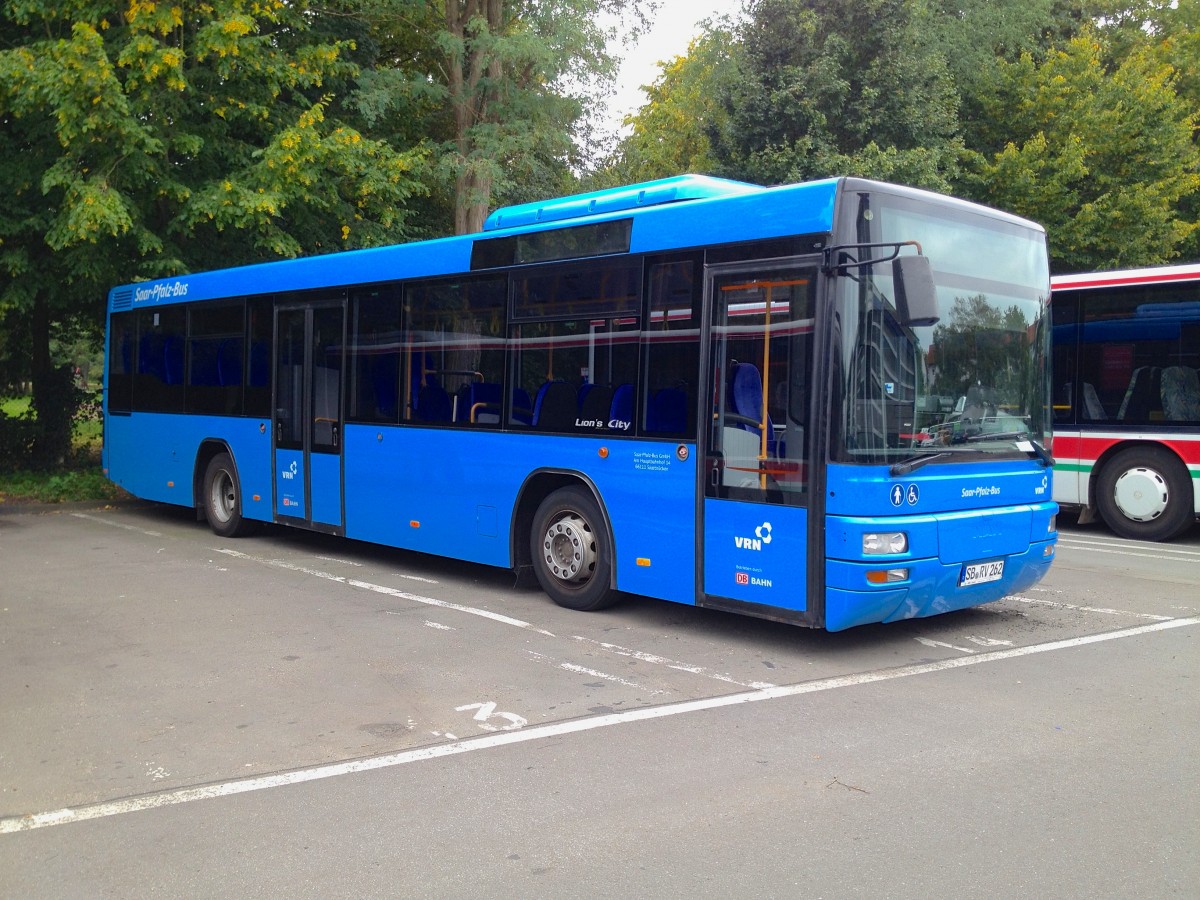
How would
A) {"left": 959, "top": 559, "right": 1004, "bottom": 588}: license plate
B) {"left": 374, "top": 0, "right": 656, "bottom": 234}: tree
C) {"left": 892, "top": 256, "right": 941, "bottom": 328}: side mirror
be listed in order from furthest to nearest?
1. {"left": 374, "top": 0, "right": 656, "bottom": 234}: tree
2. {"left": 959, "top": 559, "right": 1004, "bottom": 588}: license plate
3. {"left": 892, "top": 256, "right": 941, "bottom": 328}: side mirror

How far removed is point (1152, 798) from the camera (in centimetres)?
486

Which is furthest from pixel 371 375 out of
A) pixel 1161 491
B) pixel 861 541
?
pixel 1161 491

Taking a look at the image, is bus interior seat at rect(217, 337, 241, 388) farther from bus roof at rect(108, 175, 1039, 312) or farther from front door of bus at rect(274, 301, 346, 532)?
front door of bus at rect(274, 301, 346, 532)

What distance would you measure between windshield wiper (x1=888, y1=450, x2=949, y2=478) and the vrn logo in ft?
2.92

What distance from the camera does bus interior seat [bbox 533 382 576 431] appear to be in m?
8.88

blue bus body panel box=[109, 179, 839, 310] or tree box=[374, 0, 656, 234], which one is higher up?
tree box=[374, 0, 656, 234]

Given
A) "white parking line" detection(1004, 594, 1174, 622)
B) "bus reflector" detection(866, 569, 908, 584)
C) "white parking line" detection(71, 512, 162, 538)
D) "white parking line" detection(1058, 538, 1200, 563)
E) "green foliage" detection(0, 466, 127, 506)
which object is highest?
"bus reflector" detection(866, 569, 908, 584)

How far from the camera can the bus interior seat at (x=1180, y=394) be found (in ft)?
44.0

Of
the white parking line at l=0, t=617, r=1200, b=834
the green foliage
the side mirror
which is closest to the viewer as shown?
the white parking line at l=0, t=617, r=1200, b=834

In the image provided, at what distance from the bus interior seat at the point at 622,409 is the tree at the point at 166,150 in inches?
336

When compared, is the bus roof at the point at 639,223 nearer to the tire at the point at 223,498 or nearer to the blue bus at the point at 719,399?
the blue bus at the point at 719,399

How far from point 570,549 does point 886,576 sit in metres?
2.82

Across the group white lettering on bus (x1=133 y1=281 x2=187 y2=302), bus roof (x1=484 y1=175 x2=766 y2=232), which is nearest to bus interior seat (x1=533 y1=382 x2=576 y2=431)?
bus roof (x1=484 y1=175 x2=766 y2=232)

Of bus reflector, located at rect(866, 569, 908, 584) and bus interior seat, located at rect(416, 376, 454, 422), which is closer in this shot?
bus reflector, located at rect(866, 569, 908, 584)
